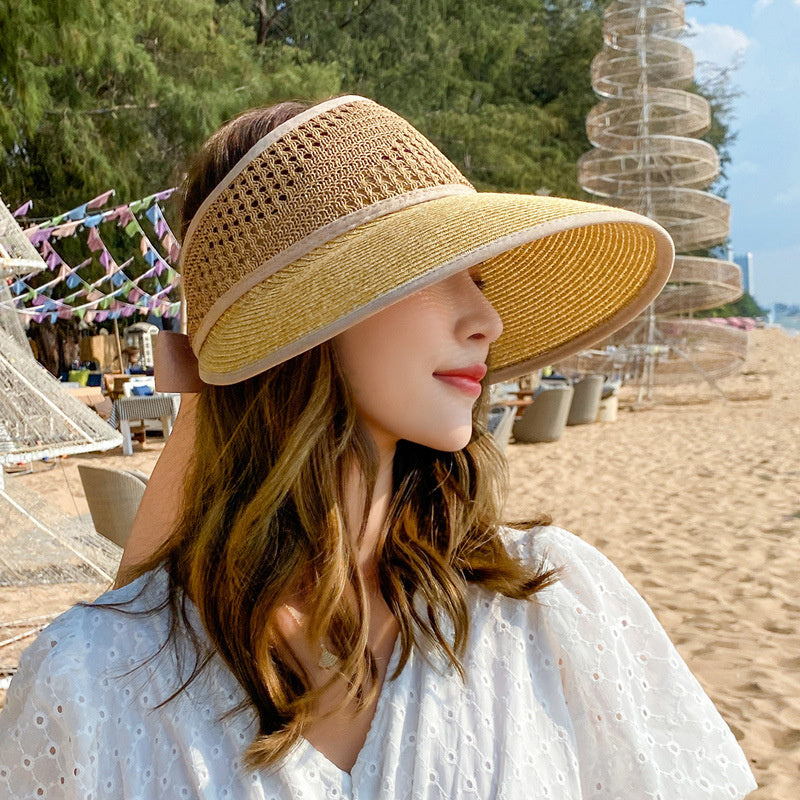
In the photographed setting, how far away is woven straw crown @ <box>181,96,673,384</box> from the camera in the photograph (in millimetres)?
823

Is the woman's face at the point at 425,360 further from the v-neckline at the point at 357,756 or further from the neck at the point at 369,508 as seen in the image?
the v-neckline at the point at 357,756

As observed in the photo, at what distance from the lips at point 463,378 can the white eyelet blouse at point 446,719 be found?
277mm

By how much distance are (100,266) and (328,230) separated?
14.8 meters

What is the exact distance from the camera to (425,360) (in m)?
0.88

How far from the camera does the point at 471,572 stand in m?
1.04

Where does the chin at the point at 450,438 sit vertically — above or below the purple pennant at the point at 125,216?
above

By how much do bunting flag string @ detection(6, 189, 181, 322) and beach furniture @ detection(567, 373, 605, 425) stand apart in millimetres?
5472

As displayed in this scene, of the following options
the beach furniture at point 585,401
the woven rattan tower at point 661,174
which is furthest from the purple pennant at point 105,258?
the woven rattan tower at point 661,174

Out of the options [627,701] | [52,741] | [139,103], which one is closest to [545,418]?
[139,103]

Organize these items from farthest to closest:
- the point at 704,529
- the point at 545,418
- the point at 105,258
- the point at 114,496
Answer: the point at 105,258 < the point at 545,418 < the point at 704,529 < the point at 114,496

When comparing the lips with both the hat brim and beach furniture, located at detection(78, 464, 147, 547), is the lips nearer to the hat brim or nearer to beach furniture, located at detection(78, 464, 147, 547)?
the hat brim

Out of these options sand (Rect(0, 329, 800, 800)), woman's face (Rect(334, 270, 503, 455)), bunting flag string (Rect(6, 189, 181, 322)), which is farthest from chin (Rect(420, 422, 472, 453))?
bunting flag string (Rect(6, 189, 181, 322))

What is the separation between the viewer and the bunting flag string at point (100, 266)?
1090 centimetres

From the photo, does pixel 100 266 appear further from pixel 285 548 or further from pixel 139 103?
pixel 285 548
